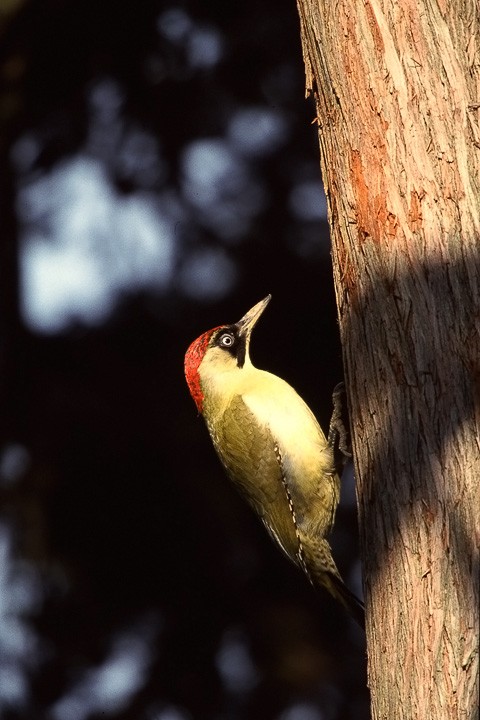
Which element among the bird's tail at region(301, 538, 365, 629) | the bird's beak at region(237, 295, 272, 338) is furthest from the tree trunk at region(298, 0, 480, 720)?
the bird's beak at region(237, 295, 272, 338)

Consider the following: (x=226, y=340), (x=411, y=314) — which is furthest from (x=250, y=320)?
(x=411, y=314)

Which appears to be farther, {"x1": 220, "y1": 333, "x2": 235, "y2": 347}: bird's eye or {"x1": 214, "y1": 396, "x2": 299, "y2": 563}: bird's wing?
{"x1": 220, "y1": 333, "x2": 235, "y2": 347}: bird's eye

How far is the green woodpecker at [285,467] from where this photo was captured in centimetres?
431

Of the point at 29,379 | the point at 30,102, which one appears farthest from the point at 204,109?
the point at 29,379

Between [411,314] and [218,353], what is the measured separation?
6.56ft

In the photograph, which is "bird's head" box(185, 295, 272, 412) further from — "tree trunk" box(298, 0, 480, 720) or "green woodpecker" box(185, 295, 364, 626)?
"tree trunk" box(298, 0, 480, 720)

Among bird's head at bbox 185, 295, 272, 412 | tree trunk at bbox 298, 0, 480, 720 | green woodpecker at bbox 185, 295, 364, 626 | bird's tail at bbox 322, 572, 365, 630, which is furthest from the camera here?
bird's head at bbox 185, 295, 272, 412

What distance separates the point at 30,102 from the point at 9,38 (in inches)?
14.0

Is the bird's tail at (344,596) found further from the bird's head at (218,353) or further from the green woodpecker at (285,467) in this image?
the bird's head at (218,353)

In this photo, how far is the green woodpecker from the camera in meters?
4.31

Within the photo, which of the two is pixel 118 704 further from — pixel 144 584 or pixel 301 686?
pixel 301 686

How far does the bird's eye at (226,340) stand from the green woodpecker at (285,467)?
7 cm

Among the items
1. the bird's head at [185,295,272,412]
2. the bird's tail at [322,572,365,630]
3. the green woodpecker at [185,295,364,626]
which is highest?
the bird's head at [185,295,272,412]

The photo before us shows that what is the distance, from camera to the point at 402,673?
2637 millimetres
